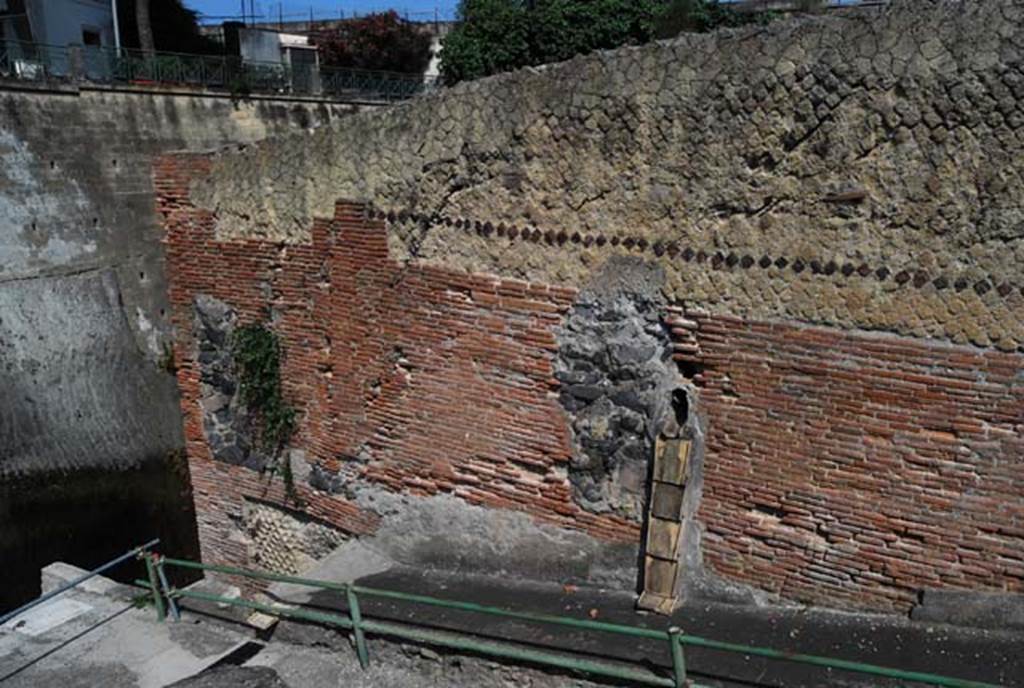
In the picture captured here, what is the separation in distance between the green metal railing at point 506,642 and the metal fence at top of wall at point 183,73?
1092 cm

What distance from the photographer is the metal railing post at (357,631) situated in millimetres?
5781

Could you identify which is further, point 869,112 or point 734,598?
point 734,598

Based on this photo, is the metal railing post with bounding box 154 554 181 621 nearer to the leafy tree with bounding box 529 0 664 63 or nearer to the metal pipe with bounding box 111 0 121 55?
the leafy tree with bounding box 529 0 664 63

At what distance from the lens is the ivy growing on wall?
314 inches

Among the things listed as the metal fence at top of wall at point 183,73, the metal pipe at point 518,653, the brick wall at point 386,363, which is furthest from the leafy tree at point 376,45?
the metal pipe at point 518,653

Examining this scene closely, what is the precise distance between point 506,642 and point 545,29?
59.4 ft

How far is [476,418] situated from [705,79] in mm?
2980

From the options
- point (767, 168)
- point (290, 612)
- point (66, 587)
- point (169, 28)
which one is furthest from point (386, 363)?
point (169, 28)

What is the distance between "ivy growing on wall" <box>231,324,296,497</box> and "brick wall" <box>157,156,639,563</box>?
0.42 feet

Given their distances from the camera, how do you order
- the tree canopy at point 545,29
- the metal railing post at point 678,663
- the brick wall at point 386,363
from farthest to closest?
the tree canopy at point 545,29, the brick wall at point 386,363, the metal railing post at point 678,663

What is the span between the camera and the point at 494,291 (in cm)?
653

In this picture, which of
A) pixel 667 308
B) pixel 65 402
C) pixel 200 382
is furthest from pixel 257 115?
pixel 667 308

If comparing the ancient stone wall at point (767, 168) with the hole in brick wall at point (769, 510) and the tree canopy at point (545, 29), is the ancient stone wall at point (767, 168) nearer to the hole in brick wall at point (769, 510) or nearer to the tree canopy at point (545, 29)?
the hole in brick wall at point (769, 510)

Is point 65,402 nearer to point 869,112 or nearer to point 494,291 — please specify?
point 494,291
